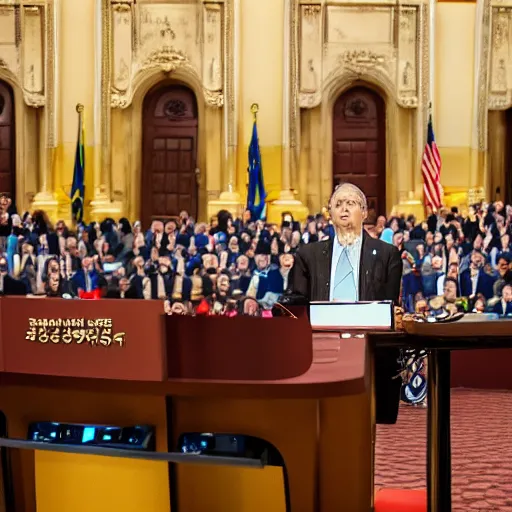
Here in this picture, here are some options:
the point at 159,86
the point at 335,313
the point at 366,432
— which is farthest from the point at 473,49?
the point at 366,432

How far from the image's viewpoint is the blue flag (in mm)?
9820

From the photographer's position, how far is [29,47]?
9938mm

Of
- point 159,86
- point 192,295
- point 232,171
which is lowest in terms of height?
point 192,295

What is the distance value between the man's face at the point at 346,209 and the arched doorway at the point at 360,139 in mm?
6095

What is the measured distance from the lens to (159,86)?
1004 cm

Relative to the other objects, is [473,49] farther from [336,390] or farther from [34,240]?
[336,390]

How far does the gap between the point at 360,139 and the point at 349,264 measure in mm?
6246

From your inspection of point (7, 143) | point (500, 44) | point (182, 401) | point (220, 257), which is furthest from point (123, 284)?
point (182, 401)

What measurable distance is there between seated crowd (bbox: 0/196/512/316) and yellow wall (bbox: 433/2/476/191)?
72cm

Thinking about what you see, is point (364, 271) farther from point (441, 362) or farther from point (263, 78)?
point (263, 78)

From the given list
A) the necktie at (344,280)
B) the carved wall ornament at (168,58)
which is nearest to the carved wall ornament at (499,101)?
the carved wall ornament at (168,58)

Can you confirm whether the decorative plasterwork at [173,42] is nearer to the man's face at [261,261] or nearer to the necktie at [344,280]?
the man's face at [261,261]

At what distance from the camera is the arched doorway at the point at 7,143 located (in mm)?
9992

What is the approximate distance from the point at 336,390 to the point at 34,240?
8.33m
